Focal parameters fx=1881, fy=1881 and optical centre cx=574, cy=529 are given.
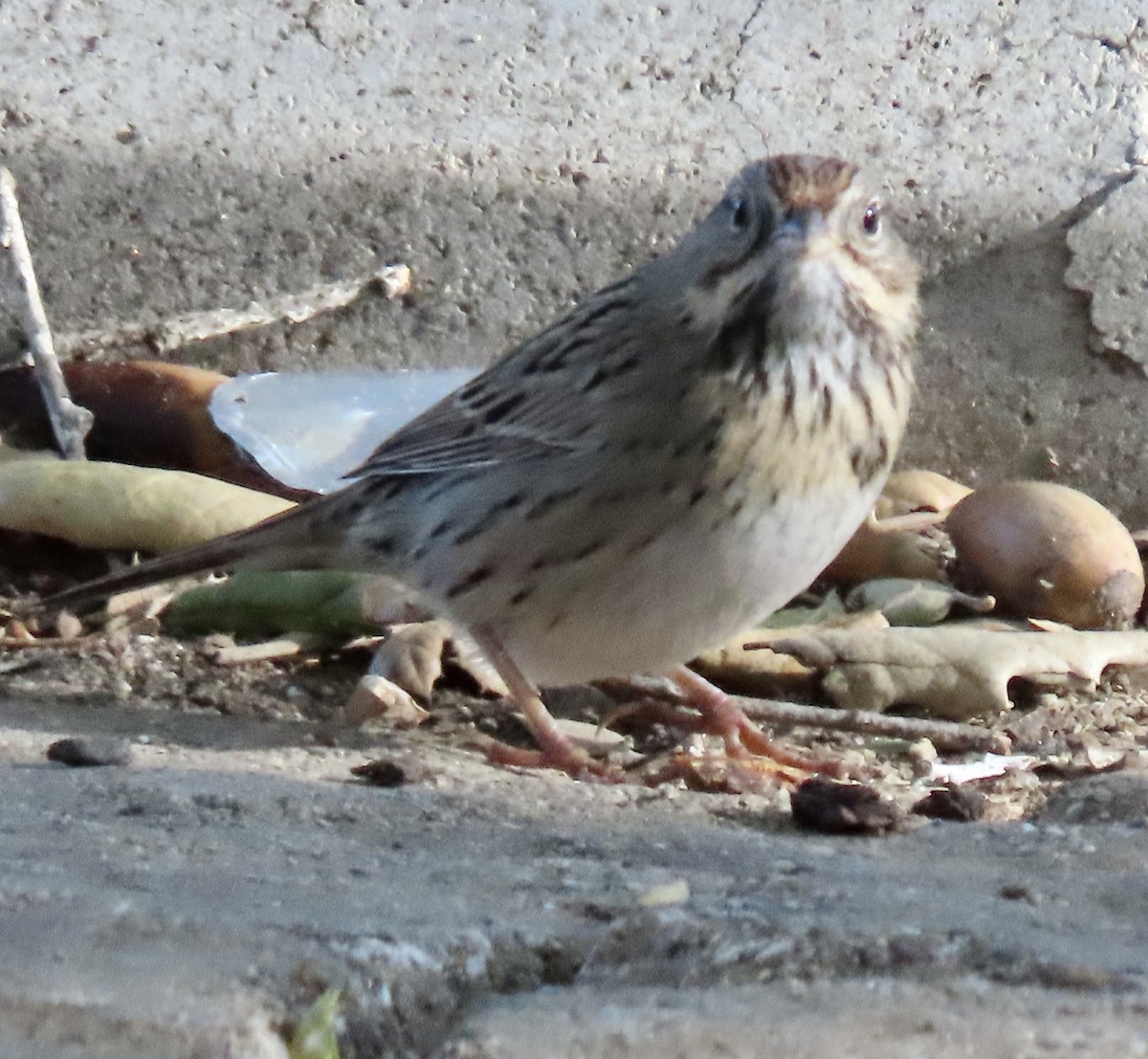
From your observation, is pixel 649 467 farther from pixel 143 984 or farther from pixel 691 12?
pixel 691 12

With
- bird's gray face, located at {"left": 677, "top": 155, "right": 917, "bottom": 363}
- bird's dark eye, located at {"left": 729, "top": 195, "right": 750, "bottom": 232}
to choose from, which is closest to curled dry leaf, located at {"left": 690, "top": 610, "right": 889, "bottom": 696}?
bird's gray face, located at {"left": 677, "top": 155, "right": 917, "bottom": 363}

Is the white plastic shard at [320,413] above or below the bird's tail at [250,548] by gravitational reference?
above

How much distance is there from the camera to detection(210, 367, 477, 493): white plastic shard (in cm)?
375

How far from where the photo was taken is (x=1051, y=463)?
13.1 feet

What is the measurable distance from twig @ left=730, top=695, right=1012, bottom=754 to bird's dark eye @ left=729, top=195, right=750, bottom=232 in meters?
0.82

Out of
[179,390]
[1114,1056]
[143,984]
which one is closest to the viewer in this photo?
[1114,1056]

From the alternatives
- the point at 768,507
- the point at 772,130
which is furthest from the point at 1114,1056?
the point at 772,130

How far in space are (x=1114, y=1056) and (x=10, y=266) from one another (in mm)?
3183

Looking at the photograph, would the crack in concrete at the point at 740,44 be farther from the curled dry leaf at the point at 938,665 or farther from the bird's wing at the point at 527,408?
the curled dry leaf at the point at 938,665

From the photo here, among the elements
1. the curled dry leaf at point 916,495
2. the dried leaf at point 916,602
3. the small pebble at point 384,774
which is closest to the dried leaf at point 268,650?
the small pebble at point 384,774

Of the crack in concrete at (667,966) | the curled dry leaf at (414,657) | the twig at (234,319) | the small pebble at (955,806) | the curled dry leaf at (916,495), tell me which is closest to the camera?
the crack in concrete at (667,966)

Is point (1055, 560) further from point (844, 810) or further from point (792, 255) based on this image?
point (844, 810)

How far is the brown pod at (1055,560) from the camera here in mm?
3312

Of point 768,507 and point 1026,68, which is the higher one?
point 1026,68
